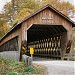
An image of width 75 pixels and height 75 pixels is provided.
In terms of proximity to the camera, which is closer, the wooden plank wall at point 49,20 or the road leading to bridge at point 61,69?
the road leading to bridge at point 61,69

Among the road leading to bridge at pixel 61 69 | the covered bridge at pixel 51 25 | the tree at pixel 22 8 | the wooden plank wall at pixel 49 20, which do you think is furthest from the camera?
the tree at pixel 22 8

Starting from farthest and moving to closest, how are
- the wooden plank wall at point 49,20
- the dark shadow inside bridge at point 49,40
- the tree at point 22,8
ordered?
the tree at point 22,8 → the dark shadow inside bridge at point 49,40 → the wooden plank wall at point 49,20

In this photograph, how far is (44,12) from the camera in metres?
20.4

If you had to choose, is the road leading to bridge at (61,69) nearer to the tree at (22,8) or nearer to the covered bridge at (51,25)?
the covered bridge at (51,25)

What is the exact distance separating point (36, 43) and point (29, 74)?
25725 millimetres

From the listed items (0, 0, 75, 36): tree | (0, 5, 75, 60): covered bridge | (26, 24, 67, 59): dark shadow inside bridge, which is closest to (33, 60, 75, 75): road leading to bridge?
(0, 5, 75, 60): covered bridge

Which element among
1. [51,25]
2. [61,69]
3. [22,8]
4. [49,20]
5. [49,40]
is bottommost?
[61,69]

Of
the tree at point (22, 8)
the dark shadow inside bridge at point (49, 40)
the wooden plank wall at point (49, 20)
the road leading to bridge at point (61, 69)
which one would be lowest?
the road leading to bridge at point (61, 69)

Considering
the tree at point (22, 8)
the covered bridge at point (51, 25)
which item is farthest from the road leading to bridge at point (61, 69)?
the tree at point (22, 8)

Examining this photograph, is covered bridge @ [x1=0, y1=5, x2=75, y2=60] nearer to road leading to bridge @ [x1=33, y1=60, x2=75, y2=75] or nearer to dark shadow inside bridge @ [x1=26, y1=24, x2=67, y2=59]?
dark shadow inside bridge @ [x1=26, y1=24, x2=67, y2=59]

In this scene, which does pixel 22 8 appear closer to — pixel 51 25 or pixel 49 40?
pixel 49 40

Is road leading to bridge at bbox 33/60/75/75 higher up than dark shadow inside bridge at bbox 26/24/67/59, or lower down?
lower down

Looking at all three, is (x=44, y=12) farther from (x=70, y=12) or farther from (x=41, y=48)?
(x=70, y=12)

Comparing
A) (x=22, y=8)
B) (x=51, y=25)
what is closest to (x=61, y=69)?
(x=51, y=25)
